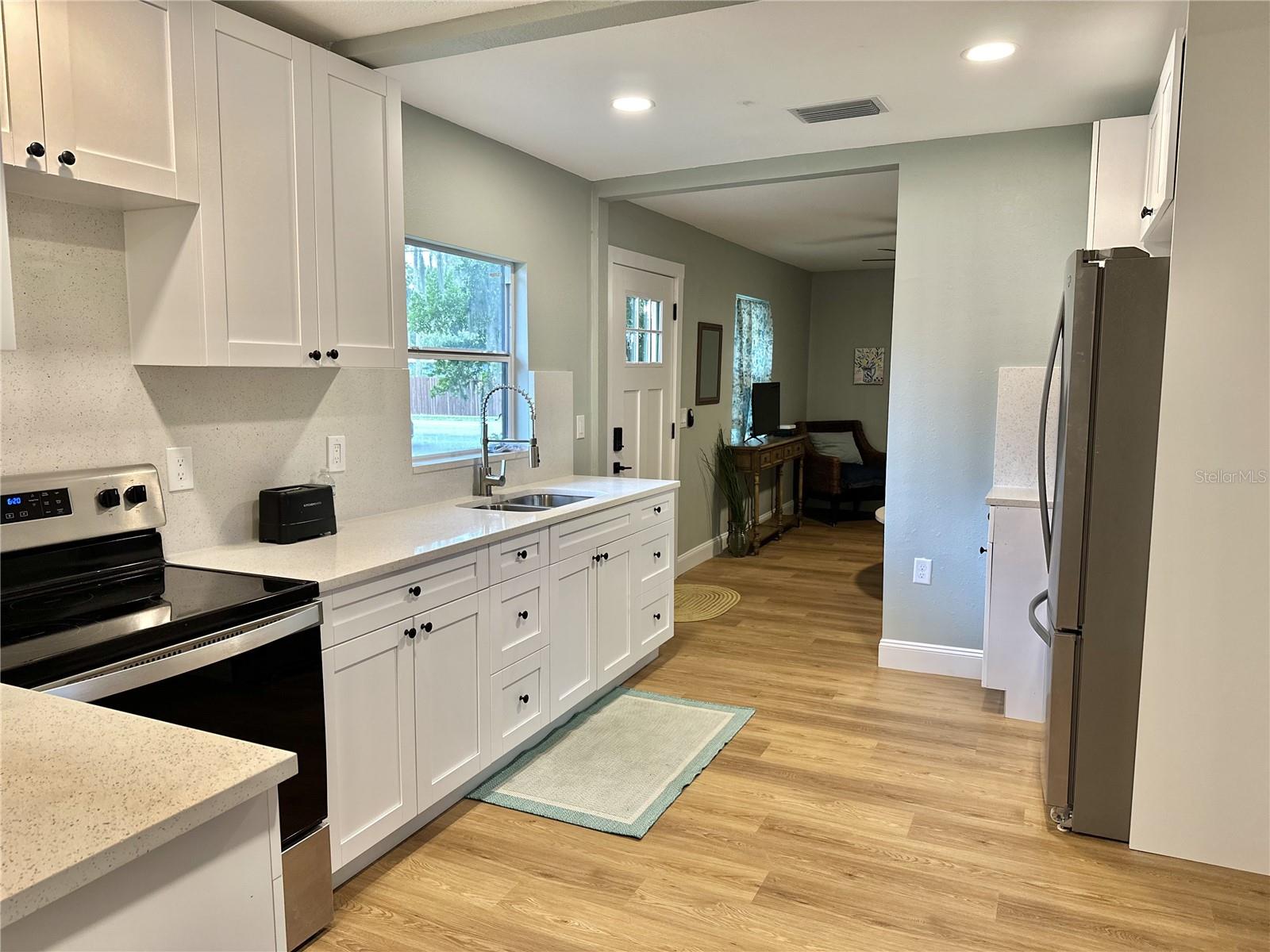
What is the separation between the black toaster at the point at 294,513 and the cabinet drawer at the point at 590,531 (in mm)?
815

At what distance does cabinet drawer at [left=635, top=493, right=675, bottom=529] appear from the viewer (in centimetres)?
390

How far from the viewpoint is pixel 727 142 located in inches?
153

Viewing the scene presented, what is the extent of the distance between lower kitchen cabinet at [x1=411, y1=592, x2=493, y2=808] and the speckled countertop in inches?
53.1

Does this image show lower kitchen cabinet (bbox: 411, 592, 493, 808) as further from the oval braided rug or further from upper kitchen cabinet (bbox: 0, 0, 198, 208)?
the oval braided rug

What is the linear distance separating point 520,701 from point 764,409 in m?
4.92

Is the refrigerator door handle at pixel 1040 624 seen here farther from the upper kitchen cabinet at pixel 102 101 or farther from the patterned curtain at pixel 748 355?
the patterned curtain at pixel 748 355

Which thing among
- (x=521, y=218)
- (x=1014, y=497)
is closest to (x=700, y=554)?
(x=1014, y=497)

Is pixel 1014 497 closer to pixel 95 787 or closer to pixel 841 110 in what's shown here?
pixel 841 110

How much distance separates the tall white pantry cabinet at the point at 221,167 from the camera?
1.84 metres

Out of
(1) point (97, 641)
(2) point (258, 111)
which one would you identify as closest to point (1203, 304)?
(2) point (258, 111)

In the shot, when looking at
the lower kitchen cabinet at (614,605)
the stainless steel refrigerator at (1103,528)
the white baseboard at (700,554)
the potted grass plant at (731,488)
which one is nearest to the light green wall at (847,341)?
the potted grass plant at (731,488)

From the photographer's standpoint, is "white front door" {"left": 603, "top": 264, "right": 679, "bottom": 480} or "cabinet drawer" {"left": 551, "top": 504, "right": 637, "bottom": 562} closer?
"cabinet drawer" {"left": 551, "top": 504, "right": 637, "bottom": 562}

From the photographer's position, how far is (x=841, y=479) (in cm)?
811

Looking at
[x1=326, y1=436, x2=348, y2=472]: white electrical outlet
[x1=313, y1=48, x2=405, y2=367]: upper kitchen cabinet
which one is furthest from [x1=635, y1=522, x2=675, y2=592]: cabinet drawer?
[x1=313, y1=48, x2=405, y2=367]: upper kitchen cabinet
